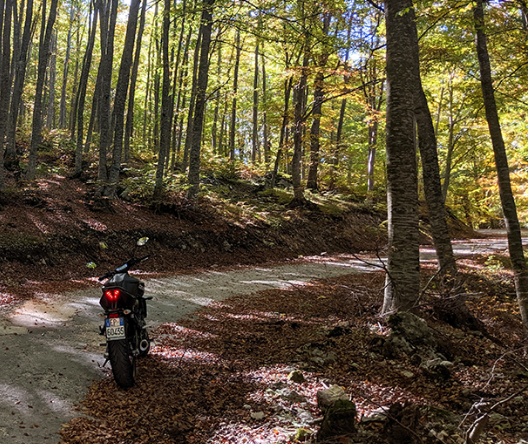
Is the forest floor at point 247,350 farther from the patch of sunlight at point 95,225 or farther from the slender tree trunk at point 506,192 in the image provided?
the slender tree trunk at point 506,192

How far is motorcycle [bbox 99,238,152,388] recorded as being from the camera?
3.73 meters

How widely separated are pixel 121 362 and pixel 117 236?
7788 mm

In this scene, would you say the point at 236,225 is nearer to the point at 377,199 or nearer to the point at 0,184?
the point at 0,184

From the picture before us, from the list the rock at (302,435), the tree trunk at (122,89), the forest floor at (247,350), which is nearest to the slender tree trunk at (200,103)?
the forest floor at (247,350)

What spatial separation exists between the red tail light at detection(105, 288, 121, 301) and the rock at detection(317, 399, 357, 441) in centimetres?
237

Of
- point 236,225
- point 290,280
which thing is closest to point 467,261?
point 290,280

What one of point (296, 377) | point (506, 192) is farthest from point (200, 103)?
point (296, 377)

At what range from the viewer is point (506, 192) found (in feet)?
23.6

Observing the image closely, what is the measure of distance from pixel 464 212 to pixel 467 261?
20936 millimetres

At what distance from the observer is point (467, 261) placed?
560 inches

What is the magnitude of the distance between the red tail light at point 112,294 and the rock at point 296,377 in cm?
205

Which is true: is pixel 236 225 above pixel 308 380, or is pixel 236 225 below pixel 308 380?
above

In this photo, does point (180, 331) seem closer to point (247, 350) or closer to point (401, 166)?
point (247, 350)

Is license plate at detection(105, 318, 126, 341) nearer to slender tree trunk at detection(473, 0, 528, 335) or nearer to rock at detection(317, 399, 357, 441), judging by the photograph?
rock at detection(317, 399, 357, 441)
